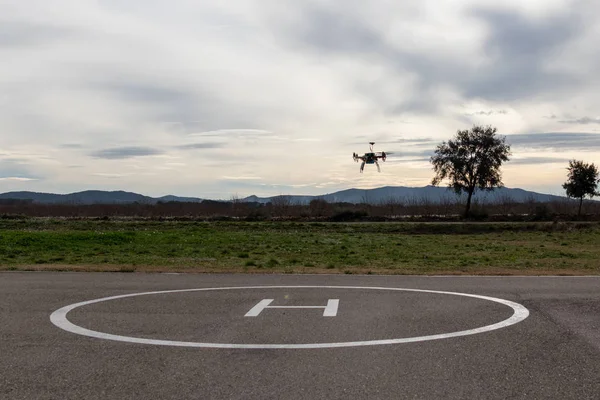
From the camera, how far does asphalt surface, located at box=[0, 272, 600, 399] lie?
213 inches

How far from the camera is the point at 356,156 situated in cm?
5903

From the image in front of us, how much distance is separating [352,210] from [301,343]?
2131 inches

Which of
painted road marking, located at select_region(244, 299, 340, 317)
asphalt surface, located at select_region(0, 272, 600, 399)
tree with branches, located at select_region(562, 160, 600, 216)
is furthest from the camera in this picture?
tree with branches, located at select_region(562, 160, 600, 216)

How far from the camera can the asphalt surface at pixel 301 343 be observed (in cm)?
540

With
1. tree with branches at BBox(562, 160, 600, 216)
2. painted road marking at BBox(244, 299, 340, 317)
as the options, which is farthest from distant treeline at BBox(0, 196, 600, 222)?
painted road marking at BBox(244, 299, 340, 317)

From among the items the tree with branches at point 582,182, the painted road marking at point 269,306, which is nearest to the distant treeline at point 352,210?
the tree with branches at point 582,182

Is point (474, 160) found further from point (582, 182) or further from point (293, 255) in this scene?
point (293, 255)

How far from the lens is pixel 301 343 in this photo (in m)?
6.95

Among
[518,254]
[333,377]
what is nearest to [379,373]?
[333,377]

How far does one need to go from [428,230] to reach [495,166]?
24.0m

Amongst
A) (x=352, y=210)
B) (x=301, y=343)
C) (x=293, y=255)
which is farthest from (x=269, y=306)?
(x=352, y=210)

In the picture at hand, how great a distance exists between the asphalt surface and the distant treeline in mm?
45414

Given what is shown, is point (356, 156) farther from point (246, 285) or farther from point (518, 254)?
point (246, 285)

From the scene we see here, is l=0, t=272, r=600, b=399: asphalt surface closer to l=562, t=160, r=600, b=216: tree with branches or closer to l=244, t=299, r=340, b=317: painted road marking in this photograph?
l=244, t=299, r=340, b=317: painted road marking
